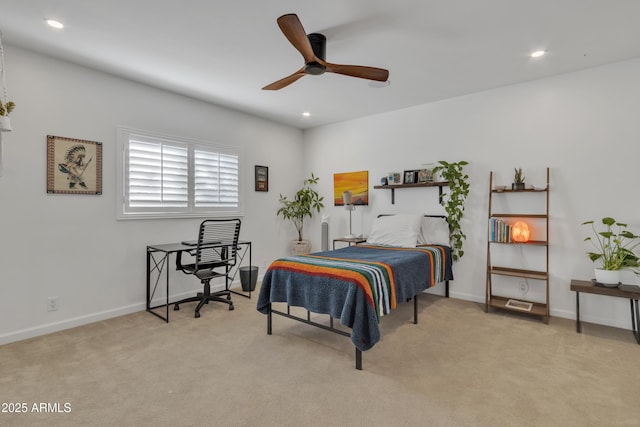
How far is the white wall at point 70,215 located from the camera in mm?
2949

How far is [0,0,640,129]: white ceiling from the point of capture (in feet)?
7.86

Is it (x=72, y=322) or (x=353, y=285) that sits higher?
(x=353, y=285)

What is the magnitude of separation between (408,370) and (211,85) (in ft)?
12.0

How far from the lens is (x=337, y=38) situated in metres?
2.82

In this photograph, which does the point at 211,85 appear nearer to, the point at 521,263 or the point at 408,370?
the point at 408,370

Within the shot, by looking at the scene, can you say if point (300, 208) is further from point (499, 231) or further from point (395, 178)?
point (499, 231)

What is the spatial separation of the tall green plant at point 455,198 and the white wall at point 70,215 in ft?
11.0

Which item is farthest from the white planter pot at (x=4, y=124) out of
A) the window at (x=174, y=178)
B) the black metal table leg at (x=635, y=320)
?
the black metal table leg at (x=635, y=320)

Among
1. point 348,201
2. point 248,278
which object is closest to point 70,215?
point 248,278

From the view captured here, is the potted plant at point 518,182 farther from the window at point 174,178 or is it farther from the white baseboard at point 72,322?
the white baseboard at point 72,322

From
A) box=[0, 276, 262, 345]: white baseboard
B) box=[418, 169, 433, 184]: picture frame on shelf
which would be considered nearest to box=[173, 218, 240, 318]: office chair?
box=[0, 276, 262, 345]: white baseboard

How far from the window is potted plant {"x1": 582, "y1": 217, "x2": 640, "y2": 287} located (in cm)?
437

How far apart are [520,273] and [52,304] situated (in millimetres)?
4900

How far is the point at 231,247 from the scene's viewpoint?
4.14 metres
